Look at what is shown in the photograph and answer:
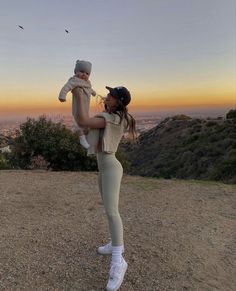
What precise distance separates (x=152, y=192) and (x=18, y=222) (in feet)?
9.92

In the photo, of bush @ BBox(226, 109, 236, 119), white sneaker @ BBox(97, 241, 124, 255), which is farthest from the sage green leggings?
bush @ BBox(226, 109, 236, 119)

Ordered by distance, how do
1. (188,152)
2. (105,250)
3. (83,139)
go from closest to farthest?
1. (83,139)
2. (105,250)
3. (188,152)

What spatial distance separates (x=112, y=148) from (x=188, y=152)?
24.0 m

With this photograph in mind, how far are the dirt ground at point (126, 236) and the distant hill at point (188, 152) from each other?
204 inches

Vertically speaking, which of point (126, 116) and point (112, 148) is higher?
point (126, 116)

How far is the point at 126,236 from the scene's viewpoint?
20.6 ft

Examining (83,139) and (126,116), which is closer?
(83,139)

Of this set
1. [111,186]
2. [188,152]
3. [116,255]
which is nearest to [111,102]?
[111,186]

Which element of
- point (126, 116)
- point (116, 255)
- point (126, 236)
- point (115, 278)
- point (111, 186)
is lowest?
point (126, 236)

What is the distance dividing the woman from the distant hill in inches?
355

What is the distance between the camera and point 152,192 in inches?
357

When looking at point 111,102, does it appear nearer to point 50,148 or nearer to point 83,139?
point 83,139

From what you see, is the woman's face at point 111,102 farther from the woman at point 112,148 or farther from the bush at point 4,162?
the bush at point 4,162

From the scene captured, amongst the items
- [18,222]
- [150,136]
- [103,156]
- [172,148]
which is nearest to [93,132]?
[103,156]
